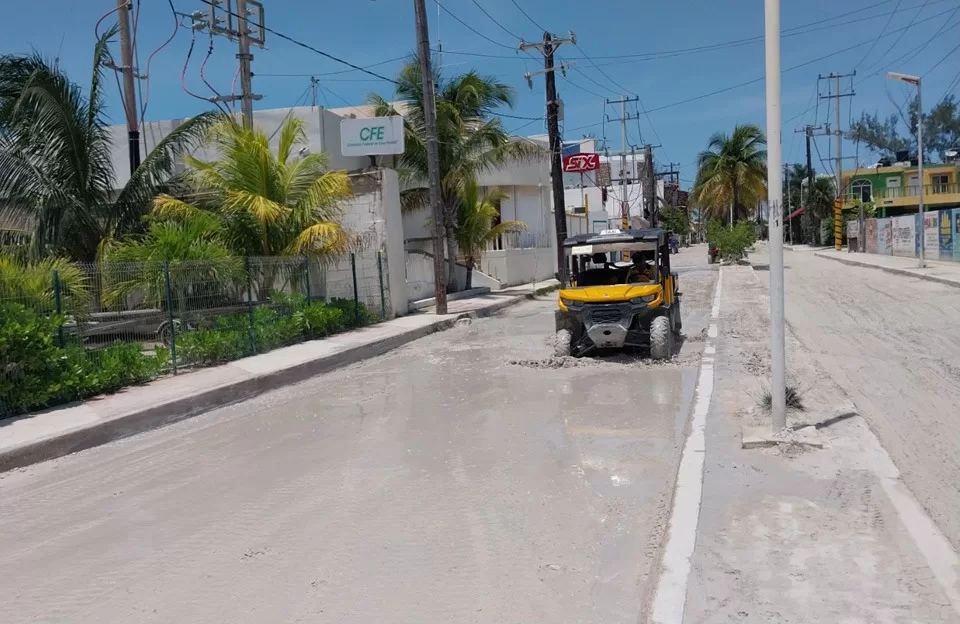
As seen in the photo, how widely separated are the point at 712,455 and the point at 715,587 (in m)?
2.68

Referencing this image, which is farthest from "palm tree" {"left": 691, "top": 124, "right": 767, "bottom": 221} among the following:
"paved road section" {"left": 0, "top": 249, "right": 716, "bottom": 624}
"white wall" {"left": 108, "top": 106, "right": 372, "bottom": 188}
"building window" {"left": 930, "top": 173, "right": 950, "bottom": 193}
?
"paved road section" {"left": 0, "top": 249, "right": 716, "bottom": 624}

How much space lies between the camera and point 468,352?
49.0 feet

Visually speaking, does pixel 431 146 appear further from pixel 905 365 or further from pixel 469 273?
pixel 905 365

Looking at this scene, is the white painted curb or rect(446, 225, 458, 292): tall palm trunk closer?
the white painted curb

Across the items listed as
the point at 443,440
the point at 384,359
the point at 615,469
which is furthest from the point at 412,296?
the point at 615,469

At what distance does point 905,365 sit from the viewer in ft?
34.9

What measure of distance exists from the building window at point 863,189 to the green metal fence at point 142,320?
211ft

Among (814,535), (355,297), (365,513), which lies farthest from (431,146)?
(814,535)

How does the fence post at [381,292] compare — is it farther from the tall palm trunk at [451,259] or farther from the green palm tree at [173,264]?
the tall palm trunk at [451,259]

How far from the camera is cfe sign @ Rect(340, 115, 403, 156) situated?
2275cm

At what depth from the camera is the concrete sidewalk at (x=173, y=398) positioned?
8.50 metres

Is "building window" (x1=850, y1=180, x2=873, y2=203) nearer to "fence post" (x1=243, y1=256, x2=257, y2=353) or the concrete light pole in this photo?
"fence post" (x1=243, y1=256, x2=257, y2=353)

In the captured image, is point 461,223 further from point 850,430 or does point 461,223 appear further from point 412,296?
point 850,430

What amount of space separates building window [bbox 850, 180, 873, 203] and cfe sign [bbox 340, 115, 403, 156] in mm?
57933
